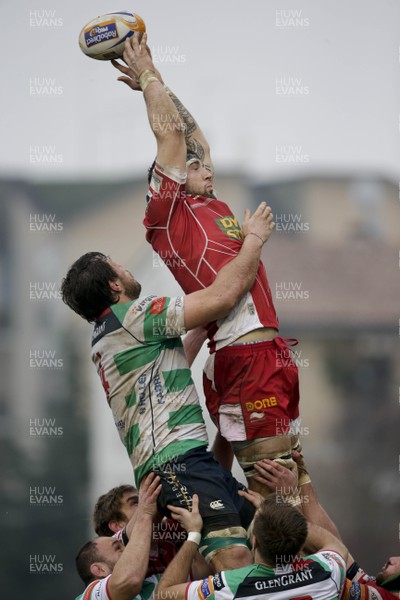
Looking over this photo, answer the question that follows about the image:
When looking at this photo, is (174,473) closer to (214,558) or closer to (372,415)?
(214,558)

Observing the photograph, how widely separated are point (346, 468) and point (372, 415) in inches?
65.7

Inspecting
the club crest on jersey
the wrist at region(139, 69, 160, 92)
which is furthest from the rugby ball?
the club crest on jersey

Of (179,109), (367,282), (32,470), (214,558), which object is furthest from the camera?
(367,282)

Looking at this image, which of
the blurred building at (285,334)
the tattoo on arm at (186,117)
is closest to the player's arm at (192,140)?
the tattoo on arm at (186,117)

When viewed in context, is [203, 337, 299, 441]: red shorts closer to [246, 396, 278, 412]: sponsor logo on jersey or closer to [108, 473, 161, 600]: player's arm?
[246, 396, 278, 412]: sponsor logo on jersey

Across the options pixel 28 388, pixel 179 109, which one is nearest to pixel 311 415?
pixel 28 388

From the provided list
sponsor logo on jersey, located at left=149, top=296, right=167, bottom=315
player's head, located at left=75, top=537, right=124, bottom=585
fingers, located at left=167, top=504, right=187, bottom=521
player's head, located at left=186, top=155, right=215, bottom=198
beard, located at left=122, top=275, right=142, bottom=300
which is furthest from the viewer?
player's head, located at left=186, top=155, right=215, bottom=198

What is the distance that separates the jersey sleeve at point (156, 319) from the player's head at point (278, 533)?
1254mm

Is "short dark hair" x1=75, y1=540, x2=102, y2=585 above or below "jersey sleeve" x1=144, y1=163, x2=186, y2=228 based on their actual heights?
below

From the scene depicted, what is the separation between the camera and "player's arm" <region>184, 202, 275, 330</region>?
265 inches

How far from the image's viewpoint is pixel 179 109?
7.43 m

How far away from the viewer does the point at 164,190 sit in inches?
275

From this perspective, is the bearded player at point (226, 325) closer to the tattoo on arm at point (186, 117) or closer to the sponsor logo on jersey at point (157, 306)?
the tattoo on arm at point (186, 117)

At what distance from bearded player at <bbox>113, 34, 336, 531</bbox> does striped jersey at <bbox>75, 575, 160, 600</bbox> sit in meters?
0.99
